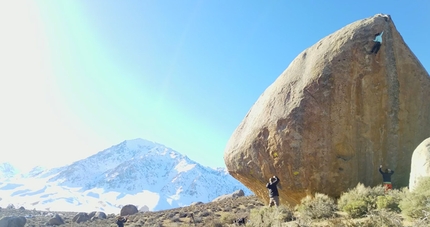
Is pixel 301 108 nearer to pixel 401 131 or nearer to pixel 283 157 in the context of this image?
pixel 283 157

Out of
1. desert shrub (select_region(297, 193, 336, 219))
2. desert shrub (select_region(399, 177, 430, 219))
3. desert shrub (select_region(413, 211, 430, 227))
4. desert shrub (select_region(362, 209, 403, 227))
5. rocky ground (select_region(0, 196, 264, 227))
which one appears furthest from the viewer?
rocky ground (select_region(0, 196, 264, 227))

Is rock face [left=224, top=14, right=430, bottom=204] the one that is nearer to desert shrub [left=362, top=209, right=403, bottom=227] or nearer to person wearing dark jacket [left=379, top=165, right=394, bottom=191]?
person wearing dark jacket [left=379, top=165, right=394, bottom=191]

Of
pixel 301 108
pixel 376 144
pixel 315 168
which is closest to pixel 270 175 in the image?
pixel 315 168

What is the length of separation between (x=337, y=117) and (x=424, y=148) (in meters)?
3.56

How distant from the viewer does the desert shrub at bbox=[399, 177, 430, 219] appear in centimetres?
684

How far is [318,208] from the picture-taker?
9664 millimetres

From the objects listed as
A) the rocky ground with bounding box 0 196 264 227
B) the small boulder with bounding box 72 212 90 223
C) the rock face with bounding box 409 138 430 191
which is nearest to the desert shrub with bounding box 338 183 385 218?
the rock face with bounding box 409 138 430 191

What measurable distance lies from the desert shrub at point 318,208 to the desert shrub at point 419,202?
2.44 metres

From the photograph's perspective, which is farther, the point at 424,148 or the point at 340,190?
the point at 340,190

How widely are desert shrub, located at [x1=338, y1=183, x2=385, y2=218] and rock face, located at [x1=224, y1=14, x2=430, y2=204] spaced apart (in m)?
1.67

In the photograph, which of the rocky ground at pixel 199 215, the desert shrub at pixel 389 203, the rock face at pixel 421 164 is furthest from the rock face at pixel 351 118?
the rocky ground at pixel 199 215

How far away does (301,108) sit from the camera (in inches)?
471

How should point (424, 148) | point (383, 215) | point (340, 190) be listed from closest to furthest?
point (383, 215), point (424, 148), point (340, 190)

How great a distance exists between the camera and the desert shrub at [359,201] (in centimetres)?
880
